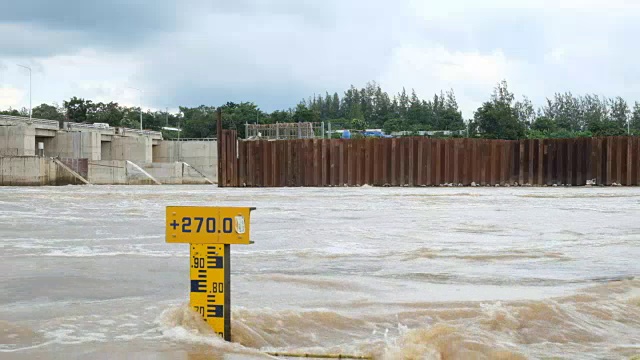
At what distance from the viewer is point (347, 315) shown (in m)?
6.47

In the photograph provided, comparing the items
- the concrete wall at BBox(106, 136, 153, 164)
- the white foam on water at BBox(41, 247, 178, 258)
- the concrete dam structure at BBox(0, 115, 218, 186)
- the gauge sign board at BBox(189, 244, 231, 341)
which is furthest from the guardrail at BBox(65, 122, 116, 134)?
the gauge sign board at BBox(189, 244, 231, 341)

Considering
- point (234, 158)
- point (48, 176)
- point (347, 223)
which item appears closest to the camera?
point (347, 223)

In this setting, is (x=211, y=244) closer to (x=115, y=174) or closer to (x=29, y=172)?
(x=29, y=172)

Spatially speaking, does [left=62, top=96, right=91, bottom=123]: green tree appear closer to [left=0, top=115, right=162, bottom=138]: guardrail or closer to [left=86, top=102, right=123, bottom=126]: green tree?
[left=86, top=102, right=123, bottom=126]: green tree

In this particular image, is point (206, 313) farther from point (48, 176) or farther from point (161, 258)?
point (48, 176)

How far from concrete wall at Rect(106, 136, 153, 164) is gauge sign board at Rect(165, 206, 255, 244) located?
81.6 meters

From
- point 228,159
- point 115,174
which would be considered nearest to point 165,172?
point 115,174

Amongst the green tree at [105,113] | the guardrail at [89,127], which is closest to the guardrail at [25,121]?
the guardrail at [89,127]

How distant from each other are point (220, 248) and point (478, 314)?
7.85ft

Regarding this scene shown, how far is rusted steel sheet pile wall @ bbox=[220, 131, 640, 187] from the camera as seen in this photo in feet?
141

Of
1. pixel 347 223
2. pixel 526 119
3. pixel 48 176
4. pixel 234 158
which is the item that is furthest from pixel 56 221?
pixel 526 119

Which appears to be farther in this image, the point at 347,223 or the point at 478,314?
the point at 347,223

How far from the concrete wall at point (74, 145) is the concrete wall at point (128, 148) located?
8233 millimetres

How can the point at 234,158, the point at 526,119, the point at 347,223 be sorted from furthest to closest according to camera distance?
the point at 526,119 → the point at 234,158 → the point at 347,223
